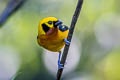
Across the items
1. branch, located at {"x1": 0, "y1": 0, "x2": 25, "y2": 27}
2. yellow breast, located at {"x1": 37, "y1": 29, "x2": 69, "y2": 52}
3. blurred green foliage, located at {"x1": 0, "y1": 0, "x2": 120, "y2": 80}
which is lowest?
blurred green foliage, located at {"x1": 0, "y1": 0, "x2": 120, "y2": 80}

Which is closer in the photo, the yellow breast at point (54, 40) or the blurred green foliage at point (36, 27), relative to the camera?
the yellow breast at point (54, 40)

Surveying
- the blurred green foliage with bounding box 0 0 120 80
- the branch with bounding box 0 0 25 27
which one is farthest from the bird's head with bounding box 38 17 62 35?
the blurred green foliage with bounding box 0 0 120 80

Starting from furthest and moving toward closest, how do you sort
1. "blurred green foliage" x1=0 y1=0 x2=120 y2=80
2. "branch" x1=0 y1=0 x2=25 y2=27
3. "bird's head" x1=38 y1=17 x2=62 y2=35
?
"blurred green foliage" x1=0 y1=0 x2=120 y2=80, "branch" x1=0 y1=0 x2=25 y2=27, "bird's head" x1=38 y1=17 x2=62 y2=35

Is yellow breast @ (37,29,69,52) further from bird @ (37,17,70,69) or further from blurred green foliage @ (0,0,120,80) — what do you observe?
blurred green foliage @ (0,0,120,80)

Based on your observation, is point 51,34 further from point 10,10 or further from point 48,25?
point 10,10

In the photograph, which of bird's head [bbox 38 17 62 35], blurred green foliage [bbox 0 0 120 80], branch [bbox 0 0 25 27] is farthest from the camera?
blurred green foliage [bbox 0 0 120 80]

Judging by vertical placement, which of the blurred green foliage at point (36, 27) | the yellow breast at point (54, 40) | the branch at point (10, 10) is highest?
the branch at point (10, 10)

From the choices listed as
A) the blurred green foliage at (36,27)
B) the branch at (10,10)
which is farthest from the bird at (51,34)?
the blurred green foliage at (36,27)

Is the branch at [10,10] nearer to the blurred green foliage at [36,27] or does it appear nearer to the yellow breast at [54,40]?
the yellow breast at [54,40]
